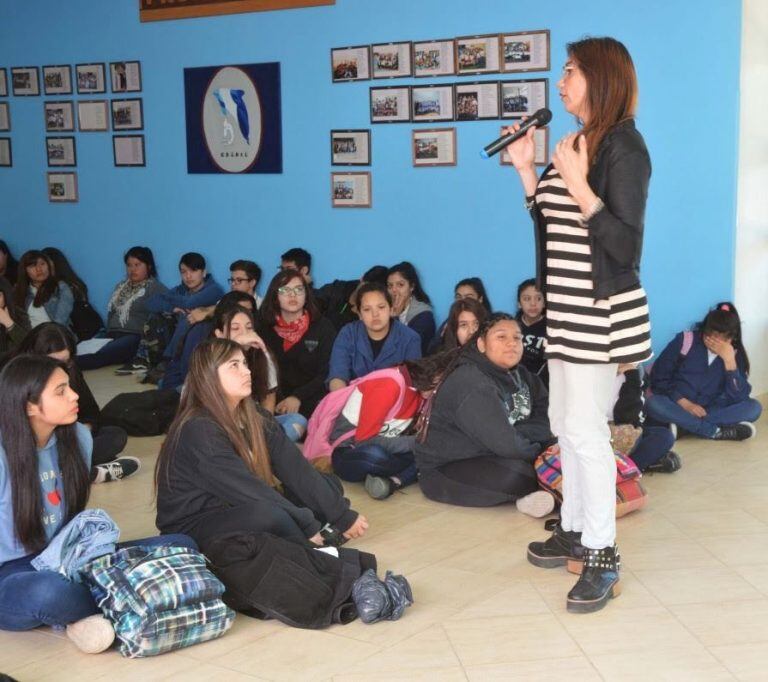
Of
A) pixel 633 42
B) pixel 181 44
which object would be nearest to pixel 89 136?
pixel 181 44

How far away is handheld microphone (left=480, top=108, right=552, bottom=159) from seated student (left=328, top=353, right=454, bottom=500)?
170 cm

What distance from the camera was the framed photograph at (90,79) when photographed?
8961 mm

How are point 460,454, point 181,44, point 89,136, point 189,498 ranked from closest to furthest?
point 189,498
point 460,454
point 181,44
point 89,136

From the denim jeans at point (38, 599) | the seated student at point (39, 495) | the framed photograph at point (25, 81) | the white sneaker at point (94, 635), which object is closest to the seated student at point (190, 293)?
the framed photograph at point (25, 81)

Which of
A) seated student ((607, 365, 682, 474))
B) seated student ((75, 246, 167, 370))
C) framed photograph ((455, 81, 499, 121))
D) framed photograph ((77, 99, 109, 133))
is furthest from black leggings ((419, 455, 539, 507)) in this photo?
framed photograph ((77, 99, 109, 133))

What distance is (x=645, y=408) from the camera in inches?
252

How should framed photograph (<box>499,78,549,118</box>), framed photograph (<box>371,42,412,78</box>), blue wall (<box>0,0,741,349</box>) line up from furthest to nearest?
framed photograph (<box>371,42,412,78</box>), framed photograph (<box>499,78,549,118</box>), blue wall (<box>0,0,741,349</box>)

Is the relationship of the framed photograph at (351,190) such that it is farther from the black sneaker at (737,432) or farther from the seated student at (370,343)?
the black sneaker at (737,432)

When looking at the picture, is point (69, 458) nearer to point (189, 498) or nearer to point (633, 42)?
point (189, 498)

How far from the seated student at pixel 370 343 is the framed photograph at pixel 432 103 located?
4.96ft

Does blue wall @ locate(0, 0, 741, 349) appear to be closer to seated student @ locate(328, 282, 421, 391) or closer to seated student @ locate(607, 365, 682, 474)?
seated student @ locate(328, 282, 421, 391)

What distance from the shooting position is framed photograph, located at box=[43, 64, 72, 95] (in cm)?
916

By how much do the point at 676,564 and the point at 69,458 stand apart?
215 cm

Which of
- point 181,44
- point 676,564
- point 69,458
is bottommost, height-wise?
point 676,564
